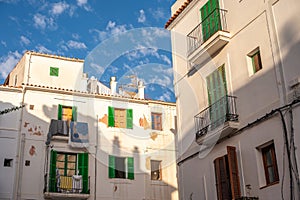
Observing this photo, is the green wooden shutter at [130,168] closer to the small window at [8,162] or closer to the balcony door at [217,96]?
the small window at [8,162]

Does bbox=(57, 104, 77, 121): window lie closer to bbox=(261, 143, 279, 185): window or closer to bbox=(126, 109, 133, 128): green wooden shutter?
bbox=(126, 109, 133, 128): green wooden shutter

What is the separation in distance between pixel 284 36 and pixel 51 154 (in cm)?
1535

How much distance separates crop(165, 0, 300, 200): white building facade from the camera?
12672mm

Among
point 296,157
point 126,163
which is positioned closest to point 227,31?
point 296,157

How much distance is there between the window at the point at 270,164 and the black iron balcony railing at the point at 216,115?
1678 millimetres

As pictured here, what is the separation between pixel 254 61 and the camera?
14547mm

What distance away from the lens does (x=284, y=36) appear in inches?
516

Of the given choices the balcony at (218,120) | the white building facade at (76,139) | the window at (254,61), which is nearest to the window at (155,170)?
the white building facade at (76,139)

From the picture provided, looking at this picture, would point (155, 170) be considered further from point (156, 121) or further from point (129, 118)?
point (129, 118)

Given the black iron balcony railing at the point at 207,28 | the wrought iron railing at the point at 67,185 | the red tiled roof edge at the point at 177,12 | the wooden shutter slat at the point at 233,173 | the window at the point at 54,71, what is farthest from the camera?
the window at the point at 54,71

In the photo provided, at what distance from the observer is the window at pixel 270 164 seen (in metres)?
12.9

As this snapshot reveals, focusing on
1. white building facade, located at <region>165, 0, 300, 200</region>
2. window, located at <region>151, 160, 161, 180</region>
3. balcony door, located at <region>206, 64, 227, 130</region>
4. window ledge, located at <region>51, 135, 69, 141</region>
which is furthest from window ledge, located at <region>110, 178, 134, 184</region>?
balcony door, located at <region>206, 64, 227, 130</region>

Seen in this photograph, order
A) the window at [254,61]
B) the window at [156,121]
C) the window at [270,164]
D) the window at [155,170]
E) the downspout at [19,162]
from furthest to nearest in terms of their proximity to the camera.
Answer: the window at [156,121] → the window at [155,170] → the downspout at [19,162] → the window at [254,61] → the window at [270,164]

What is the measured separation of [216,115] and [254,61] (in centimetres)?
227
